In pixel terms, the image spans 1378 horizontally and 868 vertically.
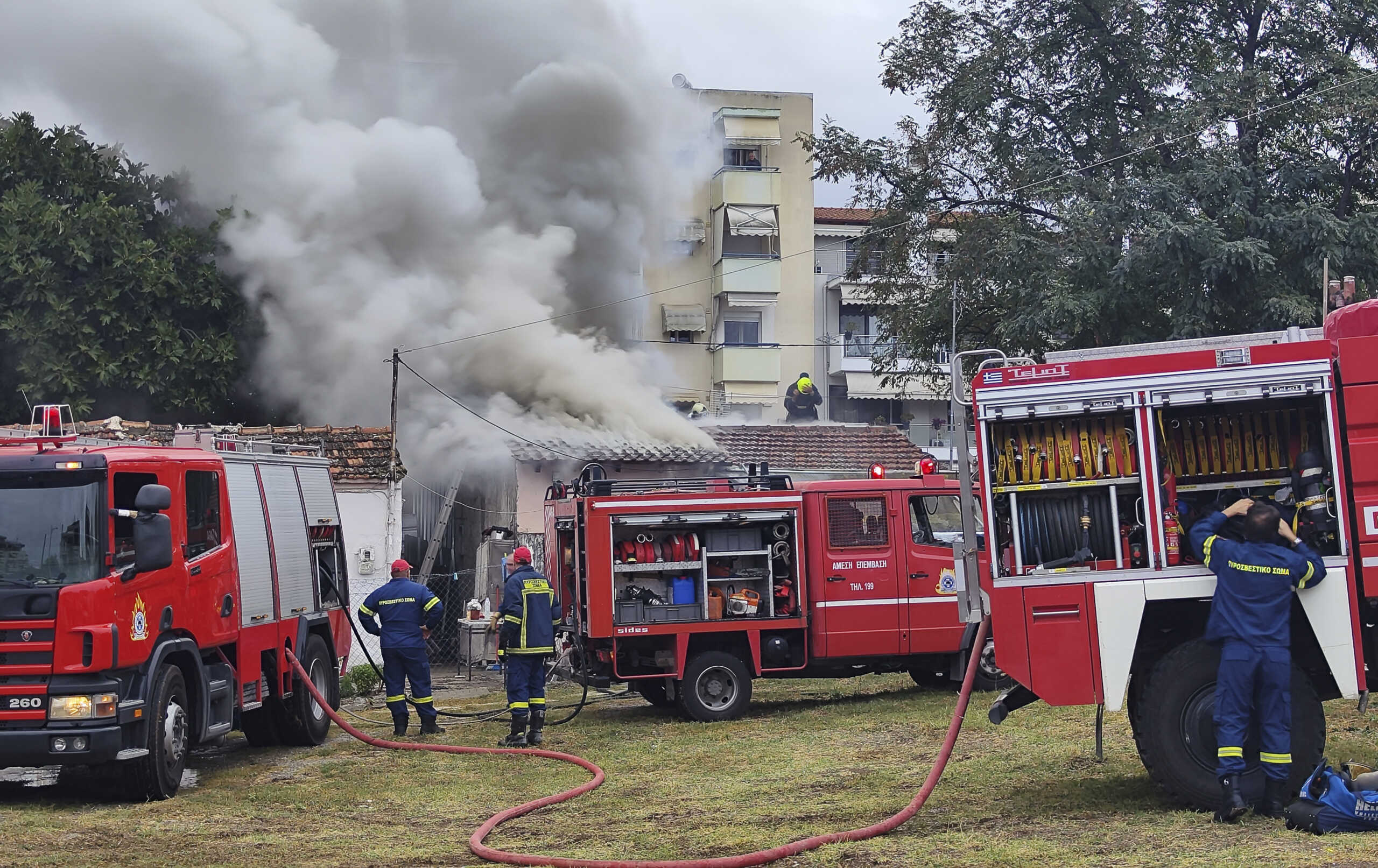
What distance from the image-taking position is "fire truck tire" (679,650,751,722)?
13.0 metres

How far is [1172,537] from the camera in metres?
7.66

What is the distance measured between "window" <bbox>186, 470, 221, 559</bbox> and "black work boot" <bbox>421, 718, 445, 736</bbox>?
124 inches

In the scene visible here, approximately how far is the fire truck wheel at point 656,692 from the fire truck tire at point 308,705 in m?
2.97

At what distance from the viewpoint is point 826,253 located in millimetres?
46062

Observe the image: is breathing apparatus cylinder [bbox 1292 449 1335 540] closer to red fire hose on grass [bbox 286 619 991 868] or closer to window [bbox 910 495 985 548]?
red fire hose on grass [bbox 286 619 991 868]

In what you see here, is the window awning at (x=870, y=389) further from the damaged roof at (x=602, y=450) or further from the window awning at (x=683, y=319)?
the damaged roof at (x=602, y=450)

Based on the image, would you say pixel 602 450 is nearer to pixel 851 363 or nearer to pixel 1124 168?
pixel 1124 168

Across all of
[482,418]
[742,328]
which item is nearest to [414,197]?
[482,418]

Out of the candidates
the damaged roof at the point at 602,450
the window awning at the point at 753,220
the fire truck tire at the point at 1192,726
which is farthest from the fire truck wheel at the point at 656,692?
the window awning at the point at 753,220

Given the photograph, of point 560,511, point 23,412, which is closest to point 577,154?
point 23,412

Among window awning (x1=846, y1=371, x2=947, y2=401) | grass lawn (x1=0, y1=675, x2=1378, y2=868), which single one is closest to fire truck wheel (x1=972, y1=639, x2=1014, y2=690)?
grass lawn (x1=0, y1=675, x2=1378, y2=868)

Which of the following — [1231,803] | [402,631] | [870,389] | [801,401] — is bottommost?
[1231,803]

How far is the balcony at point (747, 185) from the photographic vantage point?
1660 inches

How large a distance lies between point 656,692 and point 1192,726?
23.9ft
